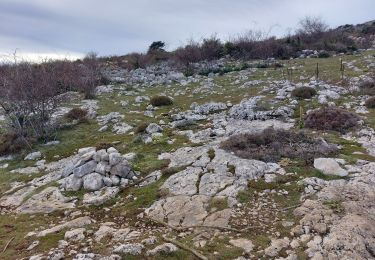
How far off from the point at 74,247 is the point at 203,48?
1527 inches

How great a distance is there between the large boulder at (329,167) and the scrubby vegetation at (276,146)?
333mm

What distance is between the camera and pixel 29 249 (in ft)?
29.1

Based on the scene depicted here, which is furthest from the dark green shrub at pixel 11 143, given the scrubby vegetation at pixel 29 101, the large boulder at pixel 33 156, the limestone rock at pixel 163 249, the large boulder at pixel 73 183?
the limestone rock at pixel 163 249

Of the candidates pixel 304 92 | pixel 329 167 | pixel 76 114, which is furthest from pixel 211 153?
pixel 76 114

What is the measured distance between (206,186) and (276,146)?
10.5 feet

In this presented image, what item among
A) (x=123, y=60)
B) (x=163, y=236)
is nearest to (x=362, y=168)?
(x=163, y=236)

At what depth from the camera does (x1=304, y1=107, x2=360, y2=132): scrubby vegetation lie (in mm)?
15219

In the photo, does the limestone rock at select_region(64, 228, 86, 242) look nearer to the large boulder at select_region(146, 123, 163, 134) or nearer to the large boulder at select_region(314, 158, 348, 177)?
the large boulder at select_region(314, 158, 348, 177)

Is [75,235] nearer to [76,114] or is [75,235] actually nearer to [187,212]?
[187,212]

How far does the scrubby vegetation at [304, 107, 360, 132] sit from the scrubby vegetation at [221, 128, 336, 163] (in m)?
2.07

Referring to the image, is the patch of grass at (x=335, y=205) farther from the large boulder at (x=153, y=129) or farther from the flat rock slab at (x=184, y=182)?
the large boulder at (x=153, y=129)

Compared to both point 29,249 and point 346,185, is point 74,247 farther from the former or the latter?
point 346,185

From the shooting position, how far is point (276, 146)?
41.9 feet

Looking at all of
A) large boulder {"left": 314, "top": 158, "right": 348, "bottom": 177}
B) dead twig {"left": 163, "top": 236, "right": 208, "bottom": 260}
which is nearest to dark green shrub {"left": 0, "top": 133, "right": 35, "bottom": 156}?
dead twig {"left": 163, "top": 236, "right": 208, "bottom": 260}
